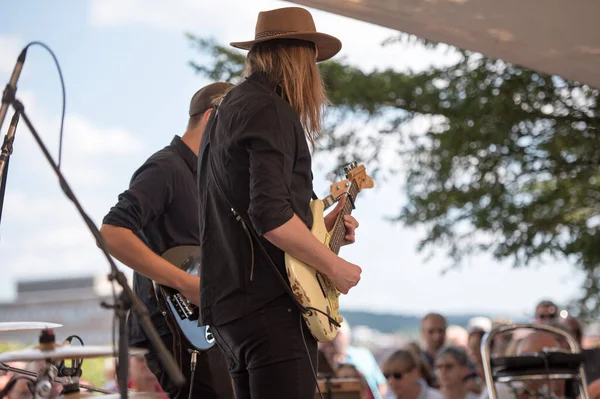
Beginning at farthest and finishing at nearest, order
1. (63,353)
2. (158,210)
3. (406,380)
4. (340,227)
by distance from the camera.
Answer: (406,380), (158,210), (340,227), (63,353)

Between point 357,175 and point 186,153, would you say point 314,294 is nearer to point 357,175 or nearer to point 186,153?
point 357,175

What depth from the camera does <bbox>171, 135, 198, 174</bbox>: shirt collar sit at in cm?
376

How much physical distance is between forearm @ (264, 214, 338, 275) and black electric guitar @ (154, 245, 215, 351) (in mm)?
900

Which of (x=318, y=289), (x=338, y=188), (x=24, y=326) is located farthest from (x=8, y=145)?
(x=338, y=188)

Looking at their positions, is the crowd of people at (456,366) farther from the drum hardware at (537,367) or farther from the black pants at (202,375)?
the black pants at (202,375)

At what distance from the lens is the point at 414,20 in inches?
187

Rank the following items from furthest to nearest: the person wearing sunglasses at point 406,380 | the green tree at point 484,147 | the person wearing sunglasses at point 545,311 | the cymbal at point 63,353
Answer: the green tree at point 484,147 → the person wearing sunglasses at point 545,311 → the person wearing sunglasses at point 406,380 → the cymbal at point 63,353

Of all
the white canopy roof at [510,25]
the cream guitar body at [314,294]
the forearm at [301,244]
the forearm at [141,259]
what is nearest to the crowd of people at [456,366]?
the white canopy roof at [510,25]

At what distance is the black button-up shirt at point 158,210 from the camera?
3516 millimetres

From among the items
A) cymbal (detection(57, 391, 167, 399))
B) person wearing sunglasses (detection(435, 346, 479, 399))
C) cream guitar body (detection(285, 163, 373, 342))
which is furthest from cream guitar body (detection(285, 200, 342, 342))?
person wearing sunglasses (detection(435, 346, 479, 399))

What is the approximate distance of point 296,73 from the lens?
2881mm

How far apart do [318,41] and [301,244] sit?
2.54 ft

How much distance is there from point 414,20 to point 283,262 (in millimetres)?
2453

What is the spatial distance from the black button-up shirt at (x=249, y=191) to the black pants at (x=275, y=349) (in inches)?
1.7
